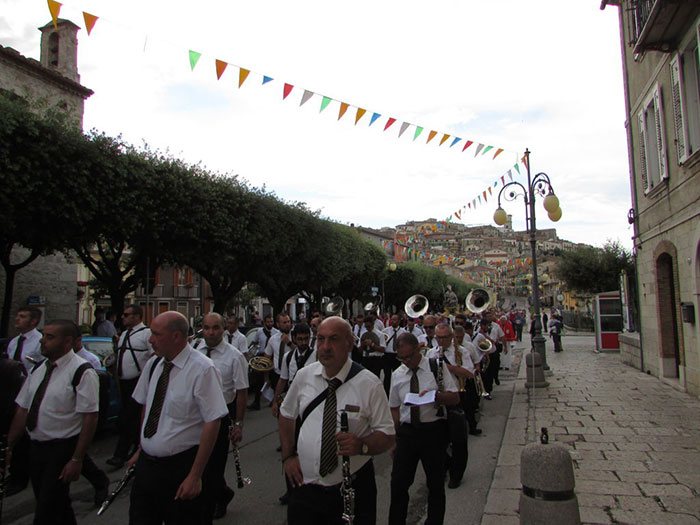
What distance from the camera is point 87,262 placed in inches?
745

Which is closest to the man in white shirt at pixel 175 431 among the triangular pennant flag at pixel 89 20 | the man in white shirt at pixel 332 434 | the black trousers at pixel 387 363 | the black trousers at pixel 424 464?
the man in white shirt at pixel 332 434

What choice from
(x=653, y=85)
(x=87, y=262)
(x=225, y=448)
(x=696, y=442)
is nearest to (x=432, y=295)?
(x=87, y=262)

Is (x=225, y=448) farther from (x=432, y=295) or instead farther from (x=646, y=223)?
(x=432, y=295)

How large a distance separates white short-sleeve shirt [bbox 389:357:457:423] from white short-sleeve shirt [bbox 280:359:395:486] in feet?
4.39

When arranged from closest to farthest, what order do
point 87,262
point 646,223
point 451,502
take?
1. point 451,502
2. point 646,223
3. point 87,262

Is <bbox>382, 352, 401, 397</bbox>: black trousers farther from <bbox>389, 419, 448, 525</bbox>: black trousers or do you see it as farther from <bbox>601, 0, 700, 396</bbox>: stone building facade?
<bbox>389, 419, 448, 525</bbox>: black trousers

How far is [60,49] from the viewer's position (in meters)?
22.8

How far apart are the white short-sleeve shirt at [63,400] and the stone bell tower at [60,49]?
75.5ft

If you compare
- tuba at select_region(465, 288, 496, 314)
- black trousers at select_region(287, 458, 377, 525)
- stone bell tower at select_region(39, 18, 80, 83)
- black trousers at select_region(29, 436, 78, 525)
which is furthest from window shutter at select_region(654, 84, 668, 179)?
stone bell tower at select_region(39, 18, 80, 83)

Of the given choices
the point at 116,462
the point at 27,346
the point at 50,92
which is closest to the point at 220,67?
the point at 27,346

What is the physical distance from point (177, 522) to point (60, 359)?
1.64 meters

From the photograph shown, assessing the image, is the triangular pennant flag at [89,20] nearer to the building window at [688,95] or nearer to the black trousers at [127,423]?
the black trousers at [127,423]

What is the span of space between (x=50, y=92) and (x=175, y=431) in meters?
22.7

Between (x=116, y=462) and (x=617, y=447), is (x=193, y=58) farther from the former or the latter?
(x=617, y=447)
